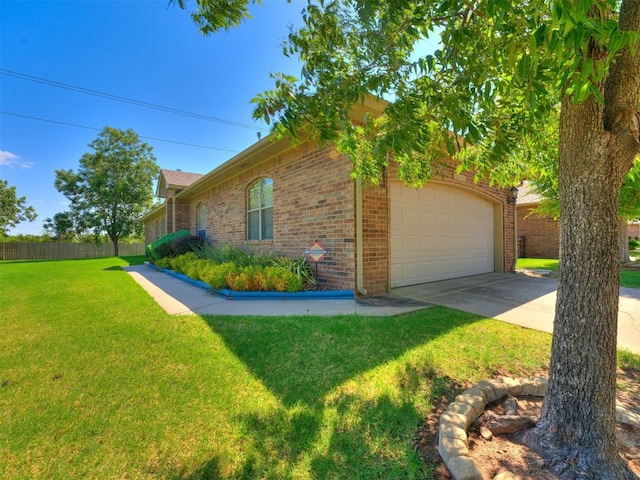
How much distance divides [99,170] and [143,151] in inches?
156

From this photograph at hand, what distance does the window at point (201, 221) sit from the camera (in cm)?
1363

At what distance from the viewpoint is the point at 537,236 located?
16.1 m

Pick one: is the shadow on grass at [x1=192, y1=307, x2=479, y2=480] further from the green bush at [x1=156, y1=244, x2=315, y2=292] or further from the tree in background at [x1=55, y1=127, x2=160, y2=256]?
the tree in background at [x1=55, y1=127, x2=160, y2=256]

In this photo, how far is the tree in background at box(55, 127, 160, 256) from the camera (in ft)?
82.5

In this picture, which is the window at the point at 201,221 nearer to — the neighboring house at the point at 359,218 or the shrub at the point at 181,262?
the neighboring house at the point at 359,218

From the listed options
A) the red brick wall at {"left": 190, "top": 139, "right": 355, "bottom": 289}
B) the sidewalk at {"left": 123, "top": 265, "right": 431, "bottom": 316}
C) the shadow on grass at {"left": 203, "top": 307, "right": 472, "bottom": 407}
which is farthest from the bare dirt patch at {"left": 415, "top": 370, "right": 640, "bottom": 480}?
Result: the red brick wall at {"left": 190, "top": 139, "right": 355, "bottom": 289}

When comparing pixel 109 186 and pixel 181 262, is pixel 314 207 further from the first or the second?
pixel 109 186

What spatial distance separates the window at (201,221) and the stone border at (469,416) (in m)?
13.0

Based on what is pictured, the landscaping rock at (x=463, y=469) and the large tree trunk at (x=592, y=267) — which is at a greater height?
the large tree trunk at (x=592, y=267)

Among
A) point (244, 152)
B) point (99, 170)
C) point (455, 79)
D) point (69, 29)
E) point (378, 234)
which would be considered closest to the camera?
point (455, 79)

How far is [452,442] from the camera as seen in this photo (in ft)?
5.50

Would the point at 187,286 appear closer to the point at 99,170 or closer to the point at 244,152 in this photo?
the point at 244,152

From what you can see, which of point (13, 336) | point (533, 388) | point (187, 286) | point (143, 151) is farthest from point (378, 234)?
point (143, 151)

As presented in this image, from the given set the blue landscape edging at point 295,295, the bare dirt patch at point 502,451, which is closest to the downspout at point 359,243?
the blue landscape edging at point 295,295
